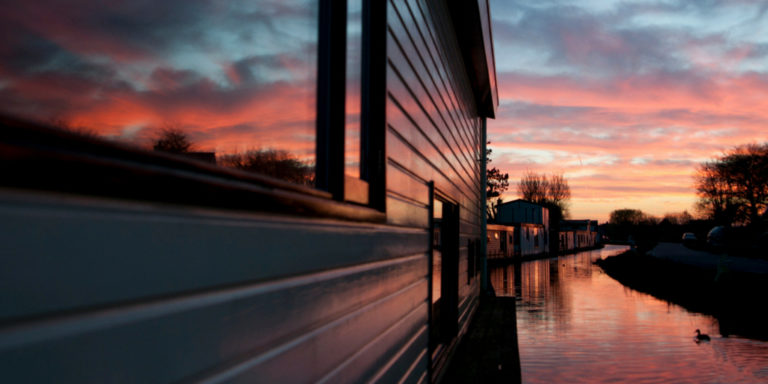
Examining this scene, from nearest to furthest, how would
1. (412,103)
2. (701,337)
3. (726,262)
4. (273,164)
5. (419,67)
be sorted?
1. (273,164)
2. (412,103)
3. (419,67)
4. (701,337)
5. (726,262)

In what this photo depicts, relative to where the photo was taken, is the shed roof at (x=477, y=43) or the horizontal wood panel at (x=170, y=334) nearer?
the horizontal wood panel at (x=170, y=334)

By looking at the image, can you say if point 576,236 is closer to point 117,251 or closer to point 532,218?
point 532,218

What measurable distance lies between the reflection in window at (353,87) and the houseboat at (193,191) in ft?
0.05

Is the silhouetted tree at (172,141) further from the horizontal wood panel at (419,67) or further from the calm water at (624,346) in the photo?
the calm water at (624,346)

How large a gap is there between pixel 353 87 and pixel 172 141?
1.20 metres

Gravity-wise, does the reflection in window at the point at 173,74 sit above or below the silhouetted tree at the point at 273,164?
above

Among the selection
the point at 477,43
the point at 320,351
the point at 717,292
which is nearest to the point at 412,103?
the point at 320,351

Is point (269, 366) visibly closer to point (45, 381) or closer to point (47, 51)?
point (45, 381)

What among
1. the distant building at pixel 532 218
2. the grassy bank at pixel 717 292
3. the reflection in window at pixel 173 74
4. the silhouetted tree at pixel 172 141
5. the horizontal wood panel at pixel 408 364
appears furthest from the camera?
the distant building at pixel 532 218

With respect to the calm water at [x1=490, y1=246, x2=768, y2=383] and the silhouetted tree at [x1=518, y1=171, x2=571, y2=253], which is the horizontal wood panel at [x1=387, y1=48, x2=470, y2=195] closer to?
the calm water at [x1=490, y1=246, x2=768, y2=383]

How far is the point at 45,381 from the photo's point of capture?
2.43 feet

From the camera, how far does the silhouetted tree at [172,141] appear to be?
107 centimetres

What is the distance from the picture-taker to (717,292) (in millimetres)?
17984

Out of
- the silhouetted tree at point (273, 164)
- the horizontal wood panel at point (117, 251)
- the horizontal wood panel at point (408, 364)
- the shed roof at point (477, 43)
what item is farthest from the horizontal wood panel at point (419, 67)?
the horizontal wood panel at point (117, 251)
